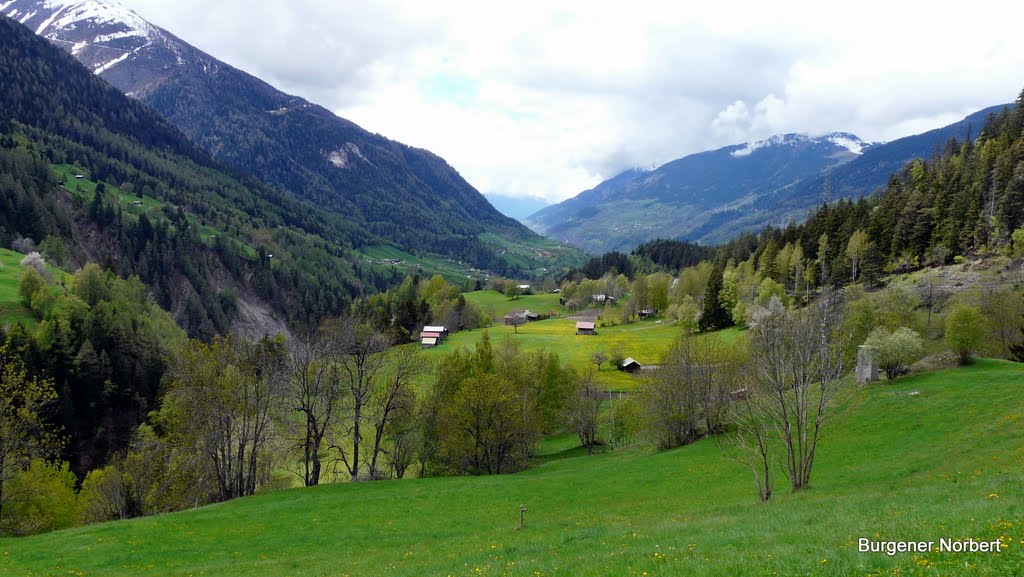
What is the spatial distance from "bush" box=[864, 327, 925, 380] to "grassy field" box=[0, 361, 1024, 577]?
2.64m

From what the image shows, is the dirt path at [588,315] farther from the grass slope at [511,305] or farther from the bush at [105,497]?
the bush at [105,497]

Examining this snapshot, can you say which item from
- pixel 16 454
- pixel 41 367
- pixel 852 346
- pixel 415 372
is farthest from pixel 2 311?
pixel 852 346

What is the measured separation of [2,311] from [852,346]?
118m

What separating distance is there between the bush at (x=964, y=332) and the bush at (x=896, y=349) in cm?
246

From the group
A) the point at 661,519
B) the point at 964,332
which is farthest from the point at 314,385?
the point at 964,332

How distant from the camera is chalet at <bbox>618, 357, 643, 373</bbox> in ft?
299

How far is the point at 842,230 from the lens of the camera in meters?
102

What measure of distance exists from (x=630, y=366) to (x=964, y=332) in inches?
1977

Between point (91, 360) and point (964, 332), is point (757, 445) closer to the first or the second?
point (964, 332)

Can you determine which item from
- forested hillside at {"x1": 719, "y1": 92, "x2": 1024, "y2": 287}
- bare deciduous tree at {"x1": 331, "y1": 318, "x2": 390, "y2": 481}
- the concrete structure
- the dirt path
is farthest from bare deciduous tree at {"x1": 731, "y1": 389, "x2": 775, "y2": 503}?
the dirt path

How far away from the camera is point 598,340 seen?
111 meters

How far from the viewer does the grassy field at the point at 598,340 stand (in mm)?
90206

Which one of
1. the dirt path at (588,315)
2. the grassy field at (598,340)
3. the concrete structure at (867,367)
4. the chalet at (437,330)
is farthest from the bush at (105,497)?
the dirt path at (588,315)

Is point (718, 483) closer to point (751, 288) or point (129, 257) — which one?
point (751, 288)
